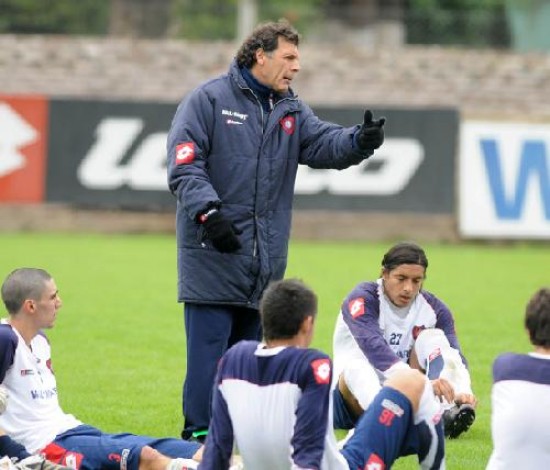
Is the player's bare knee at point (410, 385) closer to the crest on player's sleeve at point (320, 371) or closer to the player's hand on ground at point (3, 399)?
the crest on player's sleeve at point (320, 371)

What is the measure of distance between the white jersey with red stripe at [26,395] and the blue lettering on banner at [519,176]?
14821 mm

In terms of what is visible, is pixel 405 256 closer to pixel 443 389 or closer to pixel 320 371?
pixel 443 389

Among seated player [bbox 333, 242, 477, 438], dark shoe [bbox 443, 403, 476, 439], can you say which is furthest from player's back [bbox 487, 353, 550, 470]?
dark shoe [bbox 443, 403, 476, 439]

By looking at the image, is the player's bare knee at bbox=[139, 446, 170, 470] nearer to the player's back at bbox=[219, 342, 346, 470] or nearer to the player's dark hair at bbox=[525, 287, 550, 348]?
the player's back at bbox=[219, 342, 346, 470]

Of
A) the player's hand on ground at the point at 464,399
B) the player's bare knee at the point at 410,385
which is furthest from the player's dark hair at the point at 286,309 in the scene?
the player's hand on ground at the point at 464,399

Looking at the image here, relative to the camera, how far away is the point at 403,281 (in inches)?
312

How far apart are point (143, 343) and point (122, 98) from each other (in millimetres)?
10667

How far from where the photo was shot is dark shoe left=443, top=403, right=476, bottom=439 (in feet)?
26.7

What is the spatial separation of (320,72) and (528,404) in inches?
703

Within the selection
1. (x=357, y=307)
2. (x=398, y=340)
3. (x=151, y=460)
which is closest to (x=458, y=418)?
(x=398, y=340)

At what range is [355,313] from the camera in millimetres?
8016

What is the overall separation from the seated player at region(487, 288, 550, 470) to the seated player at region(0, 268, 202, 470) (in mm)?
1531

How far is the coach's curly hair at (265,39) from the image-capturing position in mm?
7457

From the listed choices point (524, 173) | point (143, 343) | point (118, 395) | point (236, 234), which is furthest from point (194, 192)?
point (524, 173)
